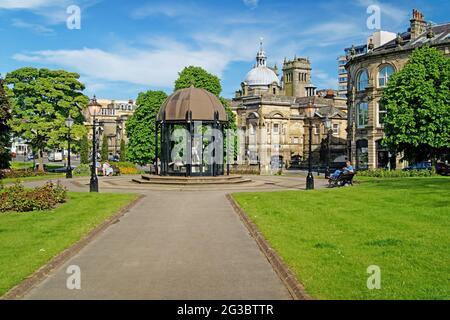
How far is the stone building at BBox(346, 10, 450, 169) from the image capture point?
5528 cm

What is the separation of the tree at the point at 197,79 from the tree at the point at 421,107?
766 inches

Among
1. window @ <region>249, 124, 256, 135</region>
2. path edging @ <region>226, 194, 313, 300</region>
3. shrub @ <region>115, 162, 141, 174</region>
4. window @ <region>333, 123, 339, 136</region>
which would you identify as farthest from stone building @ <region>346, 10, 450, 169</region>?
path edging @ <region>226, 194, 313, 300</region>

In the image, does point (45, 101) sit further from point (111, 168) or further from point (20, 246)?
point (20, 246)

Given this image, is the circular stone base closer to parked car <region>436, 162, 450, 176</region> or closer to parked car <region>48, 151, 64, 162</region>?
parked car <region>436, 162, 450, 176</region>

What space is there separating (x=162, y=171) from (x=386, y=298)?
93.5 feet

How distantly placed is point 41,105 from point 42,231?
41338 millimetres

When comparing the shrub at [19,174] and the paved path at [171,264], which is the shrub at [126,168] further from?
the paved path at [171,264]

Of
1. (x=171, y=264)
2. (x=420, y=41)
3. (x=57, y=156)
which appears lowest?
(x=171, y=264)

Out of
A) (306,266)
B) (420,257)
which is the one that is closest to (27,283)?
(306,266)

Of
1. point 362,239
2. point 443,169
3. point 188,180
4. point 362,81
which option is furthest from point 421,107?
point 362,239

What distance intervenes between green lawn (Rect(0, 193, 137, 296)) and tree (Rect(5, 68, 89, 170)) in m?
32.2

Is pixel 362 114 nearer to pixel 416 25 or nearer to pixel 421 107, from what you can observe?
pixel 416 25

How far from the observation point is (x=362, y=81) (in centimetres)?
5969

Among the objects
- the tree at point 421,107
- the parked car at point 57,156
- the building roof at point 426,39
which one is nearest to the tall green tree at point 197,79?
the tree at point 421,107
